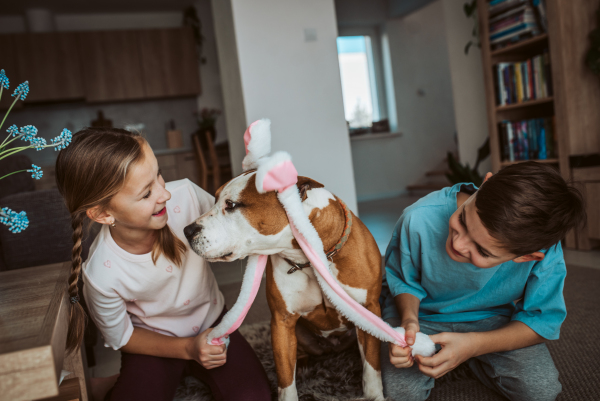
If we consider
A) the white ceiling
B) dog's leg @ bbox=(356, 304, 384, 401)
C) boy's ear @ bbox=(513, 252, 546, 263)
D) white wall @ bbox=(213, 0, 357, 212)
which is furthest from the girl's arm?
the white ceiling

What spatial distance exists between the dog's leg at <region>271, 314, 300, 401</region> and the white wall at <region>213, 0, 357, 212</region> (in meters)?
2.03

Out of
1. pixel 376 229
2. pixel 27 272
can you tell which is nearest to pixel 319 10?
pixel 376 229

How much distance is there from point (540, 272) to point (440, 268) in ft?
0.77

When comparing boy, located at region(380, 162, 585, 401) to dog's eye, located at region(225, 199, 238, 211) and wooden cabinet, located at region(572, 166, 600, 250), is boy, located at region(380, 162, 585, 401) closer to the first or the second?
dog's eye, located at region(225, 199, 238, 211)

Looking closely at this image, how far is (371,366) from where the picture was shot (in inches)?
44.4

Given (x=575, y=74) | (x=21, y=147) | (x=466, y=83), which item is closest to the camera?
(x=21, y=147)

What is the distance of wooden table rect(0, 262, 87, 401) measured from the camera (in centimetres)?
53

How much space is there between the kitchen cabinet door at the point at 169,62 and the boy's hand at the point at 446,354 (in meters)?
5.39

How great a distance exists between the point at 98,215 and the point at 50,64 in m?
5.05

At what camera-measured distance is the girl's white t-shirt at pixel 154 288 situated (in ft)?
3.60

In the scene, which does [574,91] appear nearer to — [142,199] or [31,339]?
[142,199]

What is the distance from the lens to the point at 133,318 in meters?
1.26

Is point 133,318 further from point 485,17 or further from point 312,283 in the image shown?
point 485,17

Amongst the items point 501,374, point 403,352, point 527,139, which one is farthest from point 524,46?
point 403,352
